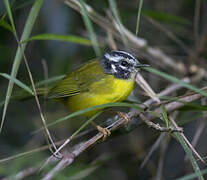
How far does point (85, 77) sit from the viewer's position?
3418 mm

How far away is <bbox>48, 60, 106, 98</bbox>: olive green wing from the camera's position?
3355mm

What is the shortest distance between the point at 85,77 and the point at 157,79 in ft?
4.14

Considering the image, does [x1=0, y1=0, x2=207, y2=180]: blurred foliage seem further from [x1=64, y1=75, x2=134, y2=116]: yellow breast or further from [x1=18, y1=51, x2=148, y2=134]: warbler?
[x1=64, y1=75, x2=134, y2=116]: yellow breast

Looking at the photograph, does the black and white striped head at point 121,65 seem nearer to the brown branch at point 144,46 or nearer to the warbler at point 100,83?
the warbler at point 100,83

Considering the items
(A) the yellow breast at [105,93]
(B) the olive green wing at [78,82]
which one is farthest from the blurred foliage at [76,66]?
(A) the yellow breast at [105,93]

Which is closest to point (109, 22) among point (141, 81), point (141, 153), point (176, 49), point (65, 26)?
point (65, 26)

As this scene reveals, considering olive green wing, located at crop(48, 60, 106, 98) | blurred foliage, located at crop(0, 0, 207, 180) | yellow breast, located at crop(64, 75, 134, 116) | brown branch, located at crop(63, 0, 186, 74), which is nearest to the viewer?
yellow breast, located at crop(64, 75, 134, 116)

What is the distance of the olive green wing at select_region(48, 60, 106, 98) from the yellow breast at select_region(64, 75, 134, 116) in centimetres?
6

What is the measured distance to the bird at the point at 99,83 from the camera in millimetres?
3148

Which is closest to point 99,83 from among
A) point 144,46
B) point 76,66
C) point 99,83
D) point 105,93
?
point 99,83

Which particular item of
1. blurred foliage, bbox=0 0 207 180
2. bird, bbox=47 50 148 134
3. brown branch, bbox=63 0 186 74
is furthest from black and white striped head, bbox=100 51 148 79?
blurred foliage, bbox=0 0 207 180

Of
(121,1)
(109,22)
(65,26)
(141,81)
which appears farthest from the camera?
(121,1)

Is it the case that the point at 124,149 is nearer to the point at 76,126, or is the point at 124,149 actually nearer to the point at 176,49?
the point at 76,126

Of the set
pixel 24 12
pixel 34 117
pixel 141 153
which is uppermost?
pixel 24 12
